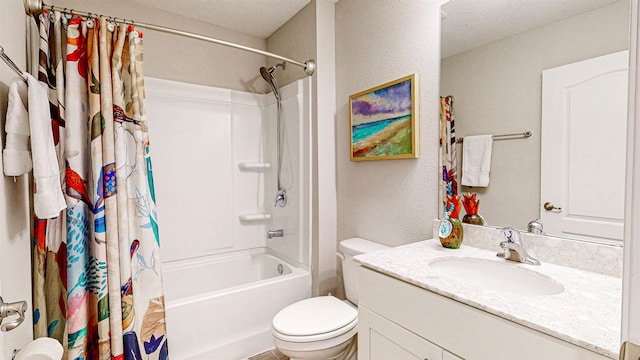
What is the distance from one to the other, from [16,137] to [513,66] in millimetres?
1823

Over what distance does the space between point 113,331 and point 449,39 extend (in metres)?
2.13

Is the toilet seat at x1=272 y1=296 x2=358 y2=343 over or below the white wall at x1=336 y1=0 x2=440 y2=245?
below

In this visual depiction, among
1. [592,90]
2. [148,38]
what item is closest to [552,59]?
[592,90]

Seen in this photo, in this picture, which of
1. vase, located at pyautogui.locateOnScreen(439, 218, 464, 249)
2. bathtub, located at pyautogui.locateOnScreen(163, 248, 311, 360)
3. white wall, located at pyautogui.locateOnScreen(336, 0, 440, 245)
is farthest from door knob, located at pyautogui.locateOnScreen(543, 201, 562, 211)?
bathtub, located at pyautogui.locateOnScreen(163, 248, 311, 360)

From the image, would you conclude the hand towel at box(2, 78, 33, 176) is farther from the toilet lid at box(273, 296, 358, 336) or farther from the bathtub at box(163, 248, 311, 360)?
the toilet lid at box(273, 296, 358, 336)

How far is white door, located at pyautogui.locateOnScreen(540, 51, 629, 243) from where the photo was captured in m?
0.97

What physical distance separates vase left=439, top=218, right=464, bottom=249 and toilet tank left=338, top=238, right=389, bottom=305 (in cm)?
48

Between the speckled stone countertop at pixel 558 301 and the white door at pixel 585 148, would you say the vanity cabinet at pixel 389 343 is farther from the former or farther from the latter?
the white door at pixel 585 148

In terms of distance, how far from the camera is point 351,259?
1826mm

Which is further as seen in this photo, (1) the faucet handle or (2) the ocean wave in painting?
(2) the ocean wave in painting

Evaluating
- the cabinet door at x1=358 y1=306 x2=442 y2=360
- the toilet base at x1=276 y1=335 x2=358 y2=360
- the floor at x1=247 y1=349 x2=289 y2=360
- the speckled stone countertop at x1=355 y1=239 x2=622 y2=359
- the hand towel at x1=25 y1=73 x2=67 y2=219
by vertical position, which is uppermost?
the hand towel at x1=25 y1=73 x2=67 y2=219

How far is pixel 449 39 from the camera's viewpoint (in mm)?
1467

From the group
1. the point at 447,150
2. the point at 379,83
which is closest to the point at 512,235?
the point at 447,150

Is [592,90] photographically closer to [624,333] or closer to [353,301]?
[624,333]
